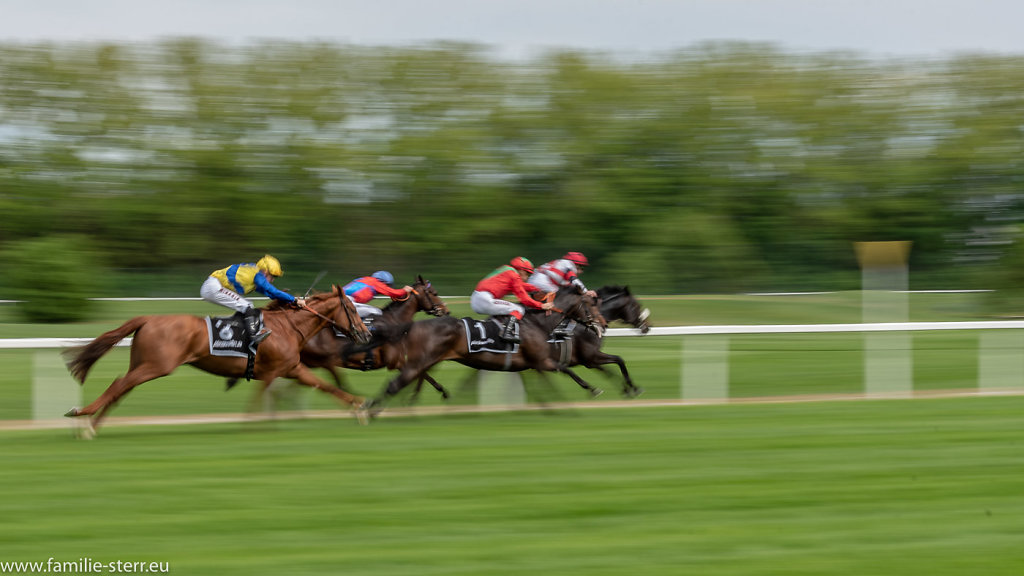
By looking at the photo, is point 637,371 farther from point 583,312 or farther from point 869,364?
point 583,312

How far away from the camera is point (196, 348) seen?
845 cm

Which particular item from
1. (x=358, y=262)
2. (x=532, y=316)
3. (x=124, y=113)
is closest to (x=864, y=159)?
(x=358, y=262)

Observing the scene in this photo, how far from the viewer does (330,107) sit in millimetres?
24734

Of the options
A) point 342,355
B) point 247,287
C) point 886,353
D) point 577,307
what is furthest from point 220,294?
point 886,353

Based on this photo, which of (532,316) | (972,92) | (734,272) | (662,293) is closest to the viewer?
(532,316)

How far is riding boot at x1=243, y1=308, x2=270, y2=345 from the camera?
8.66 m

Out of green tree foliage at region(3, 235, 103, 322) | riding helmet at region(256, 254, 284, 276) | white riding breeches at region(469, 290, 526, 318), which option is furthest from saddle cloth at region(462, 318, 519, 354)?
green tree foliage at region(3, 235, 103, 322)

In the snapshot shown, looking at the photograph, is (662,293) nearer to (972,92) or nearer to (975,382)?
(975,382)

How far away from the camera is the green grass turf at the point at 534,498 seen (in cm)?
457

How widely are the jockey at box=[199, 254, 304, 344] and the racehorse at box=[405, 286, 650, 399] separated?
1.78m

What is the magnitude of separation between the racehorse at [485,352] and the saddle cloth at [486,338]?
3cm

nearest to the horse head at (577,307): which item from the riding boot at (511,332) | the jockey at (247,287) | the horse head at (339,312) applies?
the riding boot at (511,332)

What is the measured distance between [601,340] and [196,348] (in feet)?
13.1

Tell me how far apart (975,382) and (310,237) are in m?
13.6
